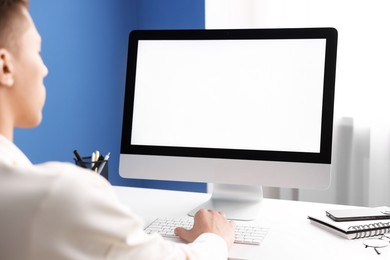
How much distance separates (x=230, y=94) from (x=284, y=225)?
36 cm

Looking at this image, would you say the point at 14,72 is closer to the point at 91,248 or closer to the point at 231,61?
the point at 91,248

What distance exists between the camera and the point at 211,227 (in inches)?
47.0

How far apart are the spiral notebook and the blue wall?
1128mm

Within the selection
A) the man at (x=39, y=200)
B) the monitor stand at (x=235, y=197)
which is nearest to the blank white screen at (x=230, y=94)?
the monitor stand at (x=235, y=197)

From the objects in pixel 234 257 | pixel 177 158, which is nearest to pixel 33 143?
pixel 177 158

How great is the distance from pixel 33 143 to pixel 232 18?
3.72 feet

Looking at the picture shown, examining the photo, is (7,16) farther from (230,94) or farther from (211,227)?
(230,94)

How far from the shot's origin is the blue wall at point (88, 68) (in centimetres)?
212

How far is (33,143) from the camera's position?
6.72 feet

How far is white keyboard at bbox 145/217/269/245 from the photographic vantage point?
4.18ft

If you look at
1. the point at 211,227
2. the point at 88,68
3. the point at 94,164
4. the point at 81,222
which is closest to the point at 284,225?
the point at 211,227

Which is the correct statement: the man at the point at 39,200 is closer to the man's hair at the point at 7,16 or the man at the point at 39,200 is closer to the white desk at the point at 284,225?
the man's hair at the point at 7,16

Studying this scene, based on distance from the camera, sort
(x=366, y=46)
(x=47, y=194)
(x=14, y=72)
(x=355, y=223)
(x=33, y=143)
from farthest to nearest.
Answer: (x=366, y=46) → (x=33, y=143) → (x=355, y=223) → (x=14, y=72) → (x=47, y=194)

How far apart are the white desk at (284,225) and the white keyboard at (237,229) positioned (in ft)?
0.07
